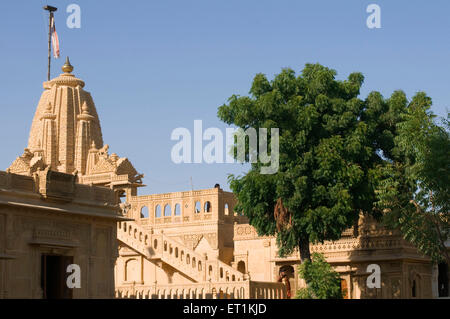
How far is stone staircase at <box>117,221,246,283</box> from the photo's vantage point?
40.3 metres

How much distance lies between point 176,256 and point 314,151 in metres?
12.2

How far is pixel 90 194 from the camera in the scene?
34.6m

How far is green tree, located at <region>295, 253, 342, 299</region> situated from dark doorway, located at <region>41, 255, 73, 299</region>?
9.93 meters

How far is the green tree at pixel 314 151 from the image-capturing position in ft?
113

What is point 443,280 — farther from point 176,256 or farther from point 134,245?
point 134,245

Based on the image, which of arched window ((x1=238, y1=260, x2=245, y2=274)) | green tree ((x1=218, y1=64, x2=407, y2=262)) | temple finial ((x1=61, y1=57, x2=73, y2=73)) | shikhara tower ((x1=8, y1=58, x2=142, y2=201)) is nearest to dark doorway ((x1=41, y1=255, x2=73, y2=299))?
green tree ((x1=218, y1=64, x2=407, y2=262))

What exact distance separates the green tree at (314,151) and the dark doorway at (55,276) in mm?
8440

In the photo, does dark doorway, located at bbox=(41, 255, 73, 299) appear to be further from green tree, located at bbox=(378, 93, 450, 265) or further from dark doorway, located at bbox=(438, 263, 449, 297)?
dark doorway, located at bbox=(438, 263, 449, 297)

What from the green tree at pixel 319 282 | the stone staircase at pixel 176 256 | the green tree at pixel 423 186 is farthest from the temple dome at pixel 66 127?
the green tree at pixel 423 186

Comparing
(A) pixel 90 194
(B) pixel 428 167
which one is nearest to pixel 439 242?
(B) pixel 428 167

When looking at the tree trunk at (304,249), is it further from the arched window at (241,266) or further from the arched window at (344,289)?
the arched window at (241,266)

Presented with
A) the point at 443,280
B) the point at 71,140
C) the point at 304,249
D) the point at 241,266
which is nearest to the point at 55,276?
the point at 304,249

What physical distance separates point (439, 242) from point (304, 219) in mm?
5694
